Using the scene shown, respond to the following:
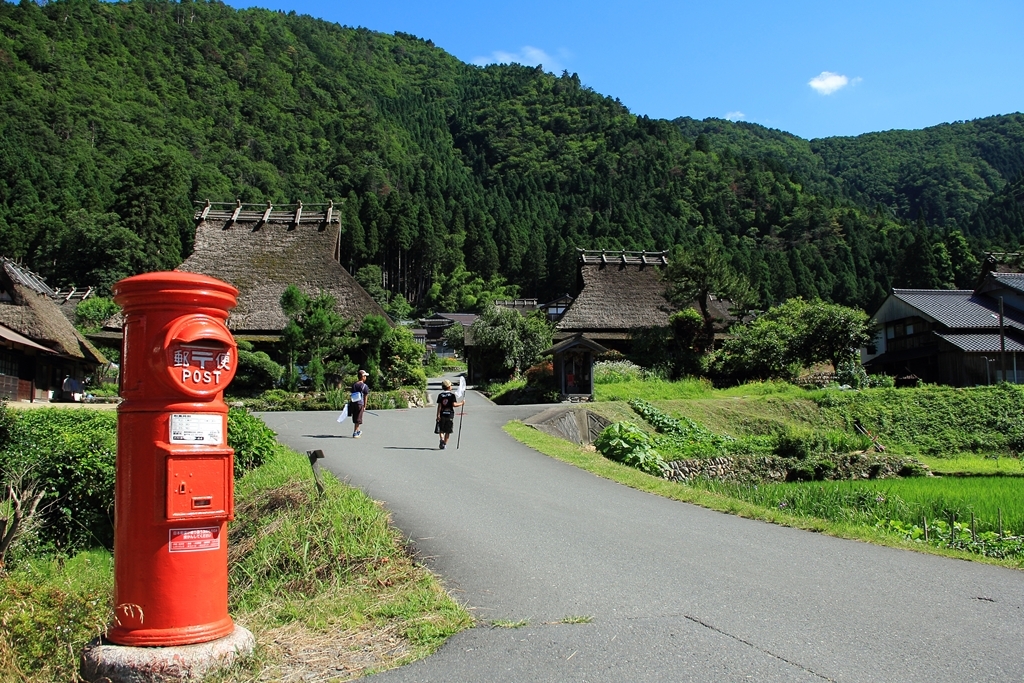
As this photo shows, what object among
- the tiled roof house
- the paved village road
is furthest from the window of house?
the tiled roof house

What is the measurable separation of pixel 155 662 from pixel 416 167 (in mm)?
124319

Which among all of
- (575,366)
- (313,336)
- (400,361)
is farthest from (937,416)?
(313,336)

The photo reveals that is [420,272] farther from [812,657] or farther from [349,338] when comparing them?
[812,657]

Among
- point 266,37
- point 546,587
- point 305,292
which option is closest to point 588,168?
point 266,37

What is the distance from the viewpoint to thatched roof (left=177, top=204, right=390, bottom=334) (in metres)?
32.9

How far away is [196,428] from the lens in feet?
14.3

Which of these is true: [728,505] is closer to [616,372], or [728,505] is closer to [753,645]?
[753,645]

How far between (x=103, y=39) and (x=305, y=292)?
11162cm

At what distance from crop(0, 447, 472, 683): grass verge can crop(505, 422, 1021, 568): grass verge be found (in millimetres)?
4262

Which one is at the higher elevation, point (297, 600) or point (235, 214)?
point (235, 214)

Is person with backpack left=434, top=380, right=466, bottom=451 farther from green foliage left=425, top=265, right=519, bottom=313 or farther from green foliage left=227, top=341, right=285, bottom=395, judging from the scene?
green foliage left=425, top=265, right=519, bottom=313

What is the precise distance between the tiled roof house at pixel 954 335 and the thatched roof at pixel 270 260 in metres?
25.4

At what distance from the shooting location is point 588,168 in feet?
416

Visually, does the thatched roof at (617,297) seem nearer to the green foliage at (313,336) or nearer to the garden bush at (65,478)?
the green foliage at (313,336)
